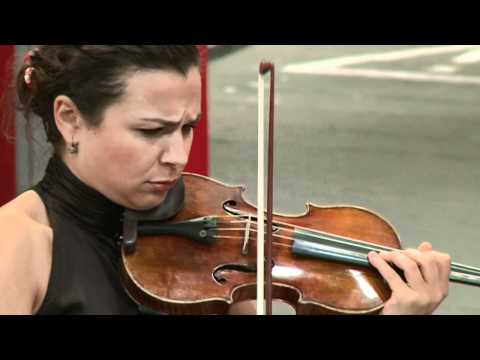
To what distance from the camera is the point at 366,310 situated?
5.39 feet

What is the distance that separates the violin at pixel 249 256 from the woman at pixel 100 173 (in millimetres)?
43

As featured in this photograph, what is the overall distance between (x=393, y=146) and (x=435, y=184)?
0.14 meters

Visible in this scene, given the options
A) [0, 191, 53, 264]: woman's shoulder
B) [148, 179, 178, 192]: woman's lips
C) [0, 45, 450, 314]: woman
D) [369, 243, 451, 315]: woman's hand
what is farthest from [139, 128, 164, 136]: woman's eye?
[369, 243, 451, 315]: woman's hand

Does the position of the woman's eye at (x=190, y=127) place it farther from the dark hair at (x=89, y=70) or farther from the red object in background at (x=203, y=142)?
the dark hair at (x=89, y=70)

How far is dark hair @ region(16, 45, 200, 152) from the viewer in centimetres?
168

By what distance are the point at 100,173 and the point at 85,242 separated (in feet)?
0.50

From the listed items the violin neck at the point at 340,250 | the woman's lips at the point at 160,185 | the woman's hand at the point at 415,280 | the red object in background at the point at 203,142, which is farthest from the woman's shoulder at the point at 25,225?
the woman's hand at the point at 415,280

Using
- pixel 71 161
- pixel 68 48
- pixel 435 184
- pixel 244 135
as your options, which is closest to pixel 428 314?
pixel 435 184

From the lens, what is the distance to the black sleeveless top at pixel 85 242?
169cm

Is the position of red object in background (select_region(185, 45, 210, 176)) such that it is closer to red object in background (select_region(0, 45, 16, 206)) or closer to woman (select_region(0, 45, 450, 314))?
woman (select_region(0, 45, 450, 314))

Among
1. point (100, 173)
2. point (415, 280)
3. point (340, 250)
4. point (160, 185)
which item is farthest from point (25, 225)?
point (415, 280)

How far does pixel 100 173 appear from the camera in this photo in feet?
5.66

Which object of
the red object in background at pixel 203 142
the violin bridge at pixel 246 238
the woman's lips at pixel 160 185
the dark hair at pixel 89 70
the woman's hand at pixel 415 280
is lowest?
the woman's hand at pixel 415 280

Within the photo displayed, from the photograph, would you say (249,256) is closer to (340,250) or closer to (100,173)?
Result: (340,250)
